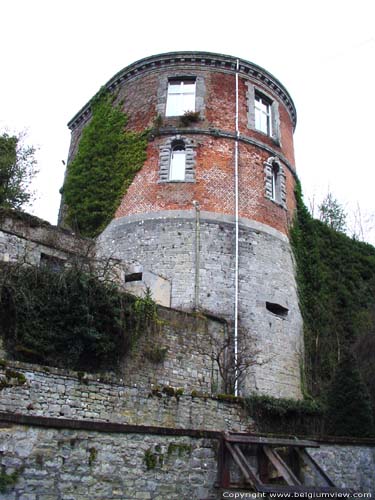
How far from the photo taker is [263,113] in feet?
66.8

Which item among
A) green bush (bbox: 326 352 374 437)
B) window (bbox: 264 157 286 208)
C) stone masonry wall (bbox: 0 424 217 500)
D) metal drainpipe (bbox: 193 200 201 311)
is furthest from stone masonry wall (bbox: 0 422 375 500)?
window (bbox: 264 157 286 208)

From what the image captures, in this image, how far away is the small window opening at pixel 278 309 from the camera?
54.9ft

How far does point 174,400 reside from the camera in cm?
1082

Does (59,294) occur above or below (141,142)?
below

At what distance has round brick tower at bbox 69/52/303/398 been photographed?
15.9 metres

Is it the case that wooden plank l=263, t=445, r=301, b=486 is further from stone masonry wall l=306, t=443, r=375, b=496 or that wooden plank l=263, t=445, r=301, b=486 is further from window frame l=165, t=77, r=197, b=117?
window frame l=165, t=77, r=197, b=117

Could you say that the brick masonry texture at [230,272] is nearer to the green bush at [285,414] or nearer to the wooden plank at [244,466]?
the green bush at [285,414]

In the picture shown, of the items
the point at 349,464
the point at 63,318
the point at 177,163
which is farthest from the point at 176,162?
the point at 349,464

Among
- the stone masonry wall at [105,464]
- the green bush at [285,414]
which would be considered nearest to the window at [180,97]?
the green bush at [285,414]

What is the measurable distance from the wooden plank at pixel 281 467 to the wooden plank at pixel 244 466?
20.3 inches

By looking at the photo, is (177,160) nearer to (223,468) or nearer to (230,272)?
(230,272)

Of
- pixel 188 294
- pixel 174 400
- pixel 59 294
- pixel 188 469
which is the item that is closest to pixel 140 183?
pixel 188 294

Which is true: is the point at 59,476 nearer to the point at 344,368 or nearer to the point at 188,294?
the point at 344,368

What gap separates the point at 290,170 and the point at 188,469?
583 inches
